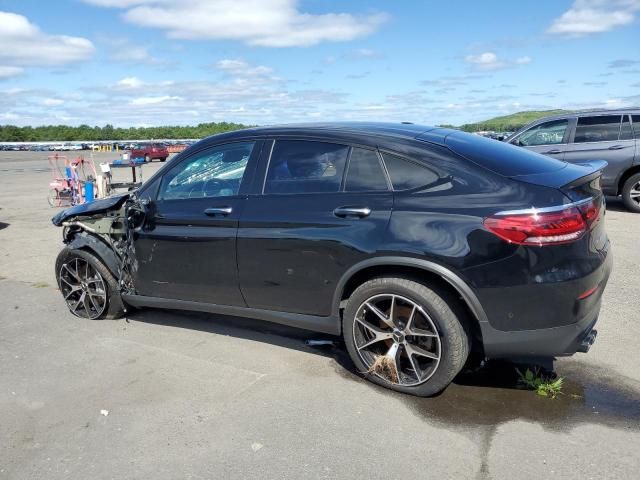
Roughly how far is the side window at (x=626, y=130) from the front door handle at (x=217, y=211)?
8847 mm

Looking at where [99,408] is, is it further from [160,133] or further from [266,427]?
[160,133]

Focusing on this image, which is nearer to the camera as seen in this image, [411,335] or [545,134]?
[411,335]

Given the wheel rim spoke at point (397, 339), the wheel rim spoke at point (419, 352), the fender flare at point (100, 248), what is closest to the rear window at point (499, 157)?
the wheel rim spoke at point (397, 339)

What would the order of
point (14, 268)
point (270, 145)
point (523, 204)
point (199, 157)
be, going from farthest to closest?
point (14, 268) < point (199, 157) < point (270, 145) < point (523, 204)

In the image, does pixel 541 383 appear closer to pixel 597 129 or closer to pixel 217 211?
pixel 217 211

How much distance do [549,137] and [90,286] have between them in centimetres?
899

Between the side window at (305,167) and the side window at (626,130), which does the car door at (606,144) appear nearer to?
the side window at (626,130)

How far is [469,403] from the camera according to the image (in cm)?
359

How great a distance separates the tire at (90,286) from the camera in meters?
5.09

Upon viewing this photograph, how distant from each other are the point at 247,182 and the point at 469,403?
220 cm

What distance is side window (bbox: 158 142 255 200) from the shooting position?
4.33 meters

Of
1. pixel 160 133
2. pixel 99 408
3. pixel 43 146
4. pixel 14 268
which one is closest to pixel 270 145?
pixel 99 408

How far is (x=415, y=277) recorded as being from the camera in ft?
11.8

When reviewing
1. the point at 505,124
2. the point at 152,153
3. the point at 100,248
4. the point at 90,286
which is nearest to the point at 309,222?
the point at 100,248
